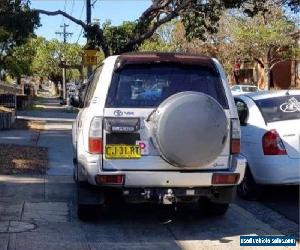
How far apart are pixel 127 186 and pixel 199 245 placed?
976 mm

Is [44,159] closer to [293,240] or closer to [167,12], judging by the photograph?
[293,240]

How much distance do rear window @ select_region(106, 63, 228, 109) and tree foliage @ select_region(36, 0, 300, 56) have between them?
11.5m

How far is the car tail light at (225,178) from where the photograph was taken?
6.49 m

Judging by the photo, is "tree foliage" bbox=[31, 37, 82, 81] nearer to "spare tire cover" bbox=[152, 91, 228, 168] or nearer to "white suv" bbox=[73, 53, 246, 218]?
"white suv" bbox=[73, 53, 246, 218]

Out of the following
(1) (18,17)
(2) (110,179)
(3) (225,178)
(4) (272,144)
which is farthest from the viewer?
(1) (18,17)

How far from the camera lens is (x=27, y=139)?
15.9m

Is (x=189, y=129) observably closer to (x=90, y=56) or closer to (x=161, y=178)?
(x=161, y=178)

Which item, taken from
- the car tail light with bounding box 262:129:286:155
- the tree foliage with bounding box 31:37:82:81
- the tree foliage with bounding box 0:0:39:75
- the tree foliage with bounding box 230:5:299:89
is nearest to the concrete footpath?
the car tail light with bounding box 262:129:286:155

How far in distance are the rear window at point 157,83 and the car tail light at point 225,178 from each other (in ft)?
2.52

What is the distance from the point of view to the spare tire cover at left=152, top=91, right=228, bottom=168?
6.16 metres

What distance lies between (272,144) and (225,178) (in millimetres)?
1699

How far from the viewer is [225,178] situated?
21.5 feet

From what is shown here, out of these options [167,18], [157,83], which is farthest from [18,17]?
[157,83]

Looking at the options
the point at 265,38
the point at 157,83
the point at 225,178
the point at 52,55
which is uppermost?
the point at 265,38
